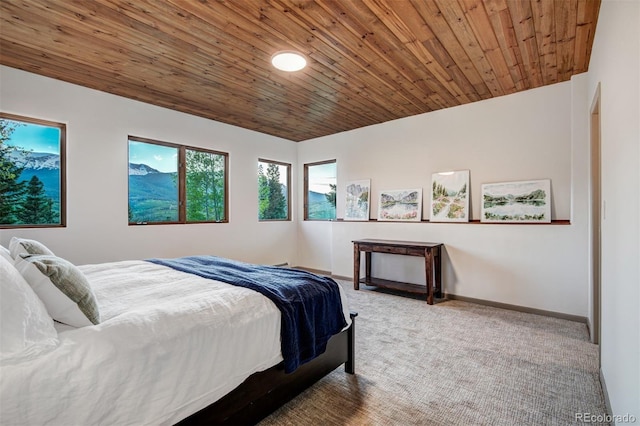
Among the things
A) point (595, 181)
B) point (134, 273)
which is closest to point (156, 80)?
point (134, 273)

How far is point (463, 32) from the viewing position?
7.95 ft

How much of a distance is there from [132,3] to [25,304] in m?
2.01

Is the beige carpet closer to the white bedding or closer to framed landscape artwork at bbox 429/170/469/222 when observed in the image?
the white bedding

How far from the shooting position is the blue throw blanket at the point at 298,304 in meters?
1.74

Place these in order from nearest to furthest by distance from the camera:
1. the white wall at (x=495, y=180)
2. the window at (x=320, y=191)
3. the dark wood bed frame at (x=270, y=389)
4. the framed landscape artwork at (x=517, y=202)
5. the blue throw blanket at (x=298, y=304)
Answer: the dark wood bed frame at (x=270, y=389) < the blue throw blanket at (x=298, y=304) < the white wall at (x=495, y=180) < the framed landscape artwork at (x=517, y=202) < the window at (x=320, y=191)

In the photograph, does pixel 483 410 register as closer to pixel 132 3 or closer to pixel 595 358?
pixel 595 358

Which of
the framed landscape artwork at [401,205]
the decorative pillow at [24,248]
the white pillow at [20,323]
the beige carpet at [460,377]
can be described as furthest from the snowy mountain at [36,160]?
the framed landscape artwork at [401,205]

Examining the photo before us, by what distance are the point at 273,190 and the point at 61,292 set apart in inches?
180

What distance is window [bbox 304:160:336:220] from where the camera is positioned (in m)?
5.69

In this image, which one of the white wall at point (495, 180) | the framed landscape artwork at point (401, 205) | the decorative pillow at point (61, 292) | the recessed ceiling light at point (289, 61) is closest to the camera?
the decorative pillow at point (61, 292)

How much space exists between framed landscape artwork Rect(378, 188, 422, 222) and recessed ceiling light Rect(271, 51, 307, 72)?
8.36 ft

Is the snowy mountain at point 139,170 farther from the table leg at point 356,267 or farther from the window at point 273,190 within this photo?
the table leg at point 356,267

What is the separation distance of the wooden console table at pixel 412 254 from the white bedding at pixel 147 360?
267 centimetres

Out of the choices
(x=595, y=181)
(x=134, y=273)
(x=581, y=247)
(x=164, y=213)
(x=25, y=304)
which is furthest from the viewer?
(x=164, y=213)
